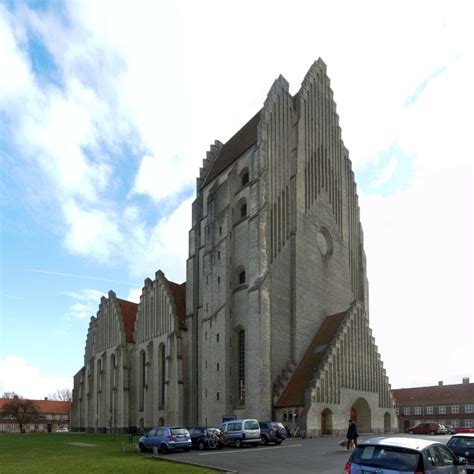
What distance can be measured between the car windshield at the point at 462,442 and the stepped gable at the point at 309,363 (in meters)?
27.4

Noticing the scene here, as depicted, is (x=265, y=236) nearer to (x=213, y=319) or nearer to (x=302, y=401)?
(x=213, y=319)

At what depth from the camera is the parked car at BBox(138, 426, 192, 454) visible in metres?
29.4

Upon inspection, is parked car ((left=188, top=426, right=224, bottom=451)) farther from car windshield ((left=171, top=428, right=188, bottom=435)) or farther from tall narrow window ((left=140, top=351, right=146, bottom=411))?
tall narrow window ((left=140, top=351, right=146, bottom=411))

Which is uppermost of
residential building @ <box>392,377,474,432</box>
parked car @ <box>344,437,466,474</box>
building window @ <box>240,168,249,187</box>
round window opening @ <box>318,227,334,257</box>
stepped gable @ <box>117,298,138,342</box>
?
building window @ <box>240,168,249,187</box>

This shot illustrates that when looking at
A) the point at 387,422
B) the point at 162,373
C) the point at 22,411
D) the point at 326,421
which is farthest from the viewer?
the point at 22,411

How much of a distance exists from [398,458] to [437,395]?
277 feet

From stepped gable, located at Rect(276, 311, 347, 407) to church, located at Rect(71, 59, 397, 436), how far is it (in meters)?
0.13

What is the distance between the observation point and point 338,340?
48.2 m

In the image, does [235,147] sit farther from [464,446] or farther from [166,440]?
[464,446]

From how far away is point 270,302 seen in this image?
49.8m

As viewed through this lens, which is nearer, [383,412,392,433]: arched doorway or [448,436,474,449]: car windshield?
[448,436,474,449]: car windshield

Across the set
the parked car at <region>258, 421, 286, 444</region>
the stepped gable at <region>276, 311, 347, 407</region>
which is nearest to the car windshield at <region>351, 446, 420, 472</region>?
the parked car at <region>258, 421, 286, 444</region>

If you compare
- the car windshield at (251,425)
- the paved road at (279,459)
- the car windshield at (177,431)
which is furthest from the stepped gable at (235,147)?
the paved road at (279,459)

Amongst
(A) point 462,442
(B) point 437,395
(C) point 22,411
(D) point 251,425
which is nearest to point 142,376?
(D) point 251,425
